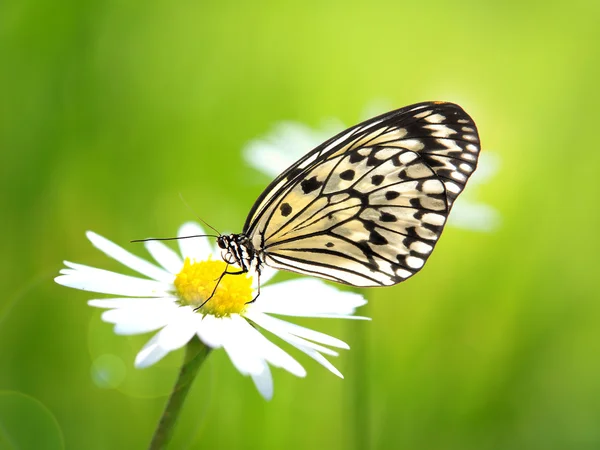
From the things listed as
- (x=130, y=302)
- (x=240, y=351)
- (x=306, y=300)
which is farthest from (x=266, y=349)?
(x=306, y=300)

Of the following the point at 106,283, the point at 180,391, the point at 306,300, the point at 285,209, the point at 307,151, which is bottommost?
the point at 180,391

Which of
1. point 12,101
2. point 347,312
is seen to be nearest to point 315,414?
point 347,312

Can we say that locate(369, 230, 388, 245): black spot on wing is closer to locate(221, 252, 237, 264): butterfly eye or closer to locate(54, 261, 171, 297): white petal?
locate(221, 252, 237, 264): butterfly eye

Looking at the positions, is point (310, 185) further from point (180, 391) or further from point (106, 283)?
point (180, 391)

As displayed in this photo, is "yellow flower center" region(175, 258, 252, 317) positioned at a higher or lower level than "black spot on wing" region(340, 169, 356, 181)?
lower

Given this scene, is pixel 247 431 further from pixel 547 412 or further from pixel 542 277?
pixel 542 277

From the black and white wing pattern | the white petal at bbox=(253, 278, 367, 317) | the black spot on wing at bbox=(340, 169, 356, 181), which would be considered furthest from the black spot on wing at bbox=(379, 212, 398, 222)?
the white petal at bbox=(253, 278, 367, 317)

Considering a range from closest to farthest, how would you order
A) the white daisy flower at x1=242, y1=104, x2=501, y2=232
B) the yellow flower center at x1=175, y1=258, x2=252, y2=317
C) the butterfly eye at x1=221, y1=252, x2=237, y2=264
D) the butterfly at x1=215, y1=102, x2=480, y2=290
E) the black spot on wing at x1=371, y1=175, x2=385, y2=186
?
1. the yellow flower center at x1=175, y1=258, x2=252, y2=317
2. the butterfly eye at x1=221, y1=252, x2=237, y2=264
3. the butterfly at x1=215, y1=102, x2=480, y2=290
4. the black spot on wing at x1=371, y1=175, x2=385, y2=186
5. the white daisy flower at x1=242, y1=104, x2=501, y2=232
